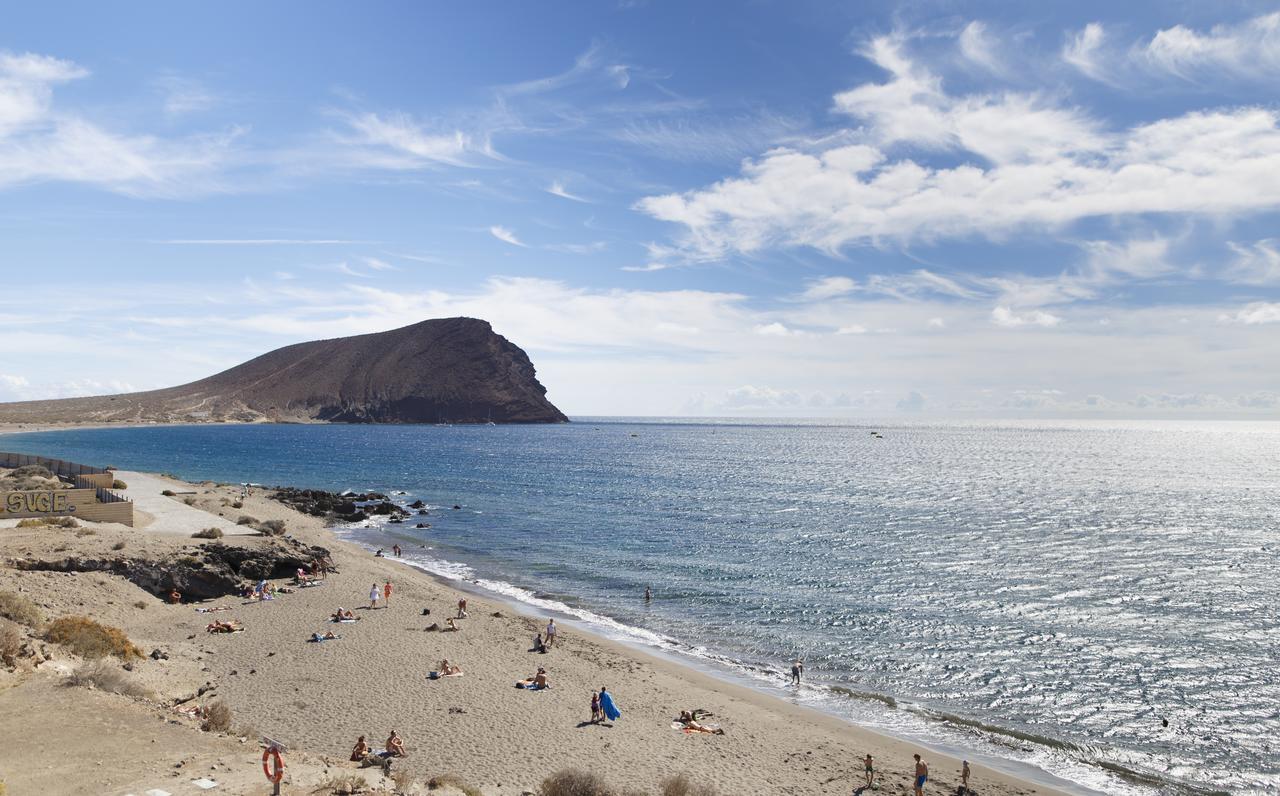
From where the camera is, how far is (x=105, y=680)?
1620cm

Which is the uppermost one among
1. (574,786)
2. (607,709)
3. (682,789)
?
(574,786)

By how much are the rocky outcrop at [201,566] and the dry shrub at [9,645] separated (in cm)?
1040

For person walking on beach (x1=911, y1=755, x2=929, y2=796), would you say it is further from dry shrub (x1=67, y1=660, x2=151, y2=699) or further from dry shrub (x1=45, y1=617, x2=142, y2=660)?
dry shrub (x1=45, y1=617, x2=142, y2=660)

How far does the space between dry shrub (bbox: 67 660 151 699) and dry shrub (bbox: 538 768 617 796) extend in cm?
1026

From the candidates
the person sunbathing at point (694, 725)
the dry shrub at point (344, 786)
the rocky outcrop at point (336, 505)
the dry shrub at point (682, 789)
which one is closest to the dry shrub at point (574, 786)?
the dry shrub at point (682, 789)

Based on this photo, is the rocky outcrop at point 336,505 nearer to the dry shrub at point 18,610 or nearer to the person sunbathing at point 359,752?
the dry shrub at point 18,610

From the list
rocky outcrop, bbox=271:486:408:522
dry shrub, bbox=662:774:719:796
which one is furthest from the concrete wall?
dry shrub, bbox=662:774:719:796

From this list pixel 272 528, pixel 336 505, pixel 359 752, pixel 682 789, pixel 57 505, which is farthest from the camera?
pixel 336 505

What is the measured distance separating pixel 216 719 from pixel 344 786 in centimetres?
551

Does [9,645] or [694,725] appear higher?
[9,645]

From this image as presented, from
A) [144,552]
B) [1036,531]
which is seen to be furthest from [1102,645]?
[144,552]

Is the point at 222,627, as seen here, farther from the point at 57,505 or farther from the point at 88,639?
the point at 57,505

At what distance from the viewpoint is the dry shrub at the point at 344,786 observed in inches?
463

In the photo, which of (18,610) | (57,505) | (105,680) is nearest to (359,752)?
(105,680)
